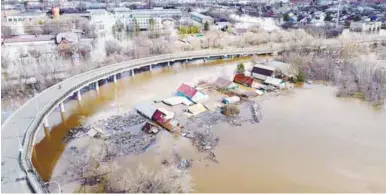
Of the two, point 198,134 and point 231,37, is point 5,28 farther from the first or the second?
point 198,134

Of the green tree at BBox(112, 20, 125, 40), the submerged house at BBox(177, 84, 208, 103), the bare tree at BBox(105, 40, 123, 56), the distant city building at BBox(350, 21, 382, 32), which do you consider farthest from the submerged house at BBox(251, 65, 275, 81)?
the distant city building at BBox(350, 21, 382, 32)

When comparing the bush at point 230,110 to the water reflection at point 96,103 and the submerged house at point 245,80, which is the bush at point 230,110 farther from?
the water reflection at point 96,103

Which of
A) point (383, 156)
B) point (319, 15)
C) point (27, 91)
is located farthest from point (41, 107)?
point (319, 15)

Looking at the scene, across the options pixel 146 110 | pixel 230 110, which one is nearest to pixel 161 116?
pixel 146 110

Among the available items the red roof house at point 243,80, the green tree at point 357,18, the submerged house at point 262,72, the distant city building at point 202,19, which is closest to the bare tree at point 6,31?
the distant city building at point 202,19

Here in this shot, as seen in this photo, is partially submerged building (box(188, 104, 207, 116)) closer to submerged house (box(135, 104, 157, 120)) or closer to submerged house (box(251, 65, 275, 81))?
submerged house (box(135, 104, 157, 120))
